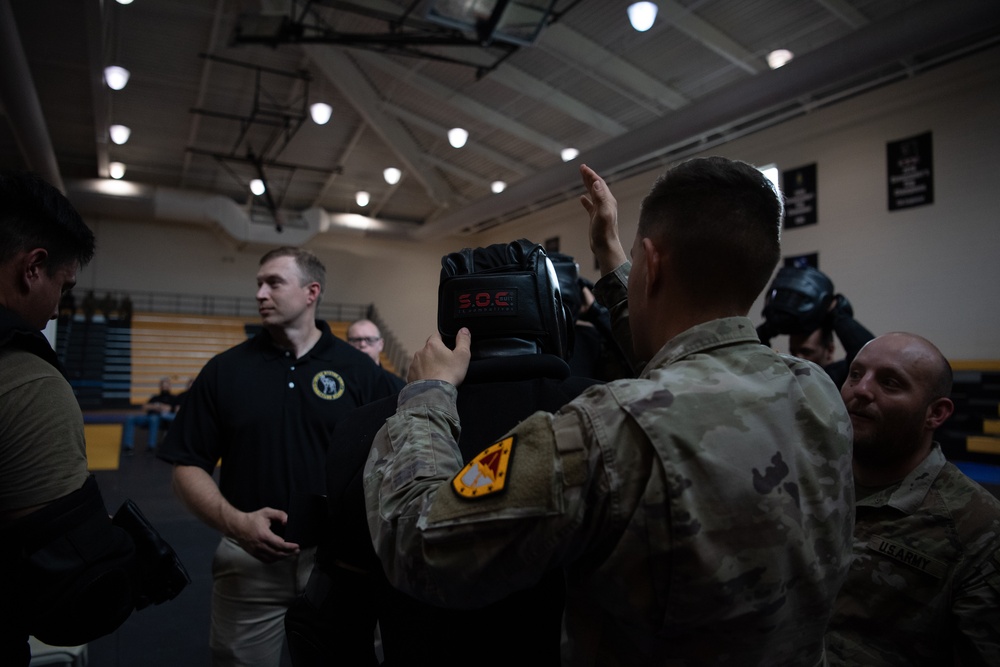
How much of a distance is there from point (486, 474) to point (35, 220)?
1.29 m

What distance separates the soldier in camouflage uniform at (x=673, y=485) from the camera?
2.97 feet

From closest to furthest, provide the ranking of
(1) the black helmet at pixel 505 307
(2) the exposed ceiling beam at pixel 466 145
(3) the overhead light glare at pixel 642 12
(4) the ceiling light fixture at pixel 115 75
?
(1) the black helmet at pixel 505 307 → (3) the overhead light glare at pixel 642 12 → (4) the ceiling light fixture at pixel 115 75 → (2) the exposed ceiling beam at pixel 466 145

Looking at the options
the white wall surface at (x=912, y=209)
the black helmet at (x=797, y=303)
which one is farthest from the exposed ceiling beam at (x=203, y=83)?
the black helmet at (x=797, y=303)

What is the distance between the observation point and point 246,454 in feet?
8.23

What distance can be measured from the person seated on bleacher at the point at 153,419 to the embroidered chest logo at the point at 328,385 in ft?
31.5

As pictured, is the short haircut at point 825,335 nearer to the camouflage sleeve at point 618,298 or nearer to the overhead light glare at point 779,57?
the camouflage sleeve at point 618,298

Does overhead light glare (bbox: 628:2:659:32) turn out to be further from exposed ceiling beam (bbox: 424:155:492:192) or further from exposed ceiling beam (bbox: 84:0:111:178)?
exposed ceiling beam (bbox: 424:155:492:192)

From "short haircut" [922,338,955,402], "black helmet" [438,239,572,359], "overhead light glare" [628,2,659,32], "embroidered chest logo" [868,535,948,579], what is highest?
"overhead light glare" [628,2,659,32]

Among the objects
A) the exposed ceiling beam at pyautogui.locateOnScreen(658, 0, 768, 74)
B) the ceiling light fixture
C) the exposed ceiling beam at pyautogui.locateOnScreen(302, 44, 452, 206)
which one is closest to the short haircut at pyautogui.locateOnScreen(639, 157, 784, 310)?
the exposed ceiling beam at pyautogui.locateOnScreen(658, 0, 768, 74)

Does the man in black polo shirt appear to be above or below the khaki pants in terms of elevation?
above

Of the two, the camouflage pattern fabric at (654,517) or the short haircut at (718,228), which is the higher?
the short haircut at (718,228)

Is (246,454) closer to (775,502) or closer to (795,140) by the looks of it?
(775,502)

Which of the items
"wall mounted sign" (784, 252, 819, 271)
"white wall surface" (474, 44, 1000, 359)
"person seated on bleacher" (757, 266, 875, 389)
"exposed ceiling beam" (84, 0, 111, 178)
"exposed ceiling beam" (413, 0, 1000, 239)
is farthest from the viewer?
"wall mounted sign" (784, 252, 819, 271)

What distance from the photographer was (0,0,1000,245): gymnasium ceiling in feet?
27.5
